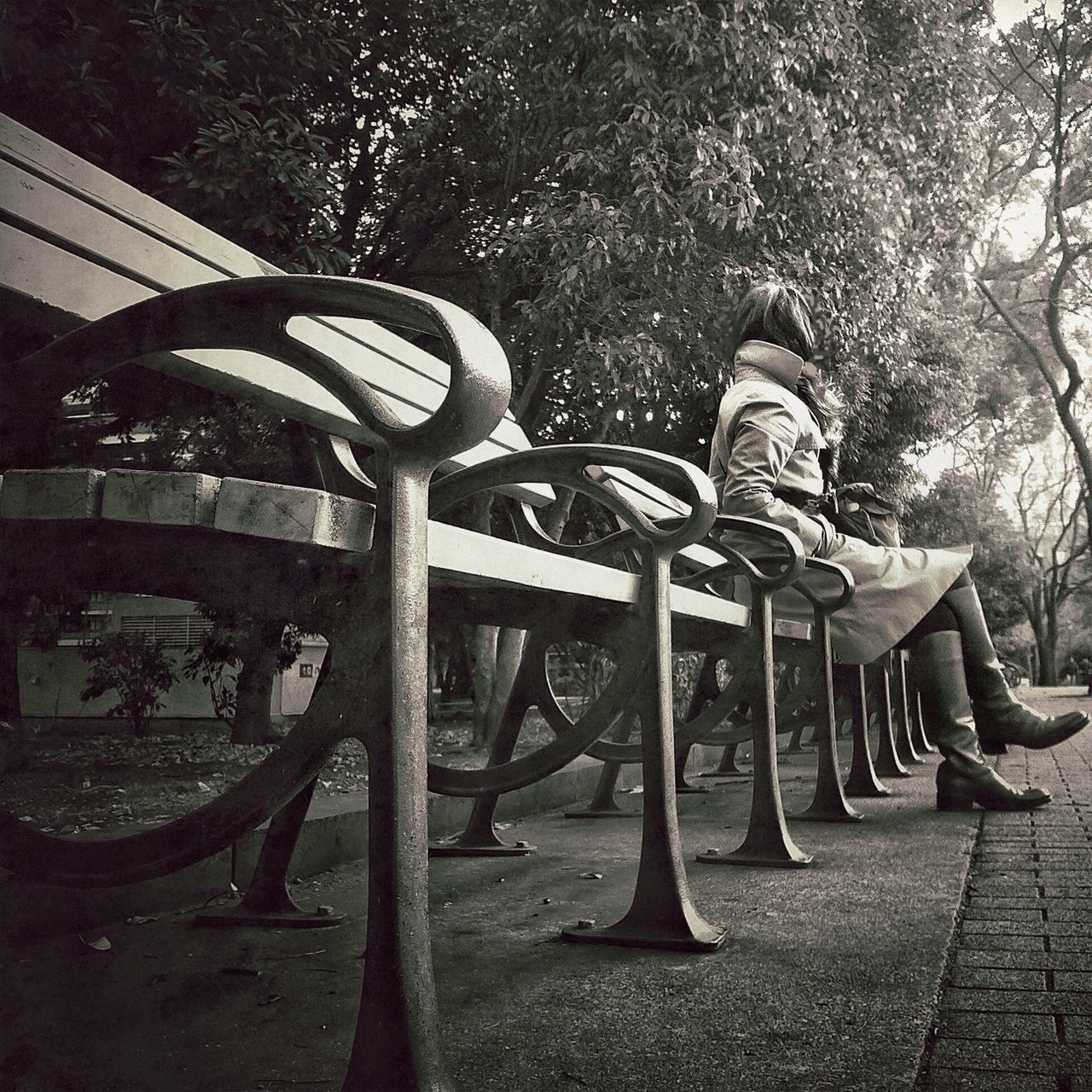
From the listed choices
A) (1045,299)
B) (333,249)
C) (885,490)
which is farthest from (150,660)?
(1045,299)

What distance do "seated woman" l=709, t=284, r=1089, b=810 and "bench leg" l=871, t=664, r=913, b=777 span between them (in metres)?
1.43

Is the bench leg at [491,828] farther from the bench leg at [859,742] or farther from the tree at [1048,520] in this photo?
the tree at [1048,520]

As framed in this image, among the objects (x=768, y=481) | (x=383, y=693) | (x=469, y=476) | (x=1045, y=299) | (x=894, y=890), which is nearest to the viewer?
(x=383, y=693)

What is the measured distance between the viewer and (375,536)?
4.16ft

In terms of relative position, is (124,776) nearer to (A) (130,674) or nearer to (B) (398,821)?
(A) (130,674)

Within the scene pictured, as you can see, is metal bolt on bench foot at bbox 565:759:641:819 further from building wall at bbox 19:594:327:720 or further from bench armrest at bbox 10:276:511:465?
bench armrest at bbox 10:276:511:465

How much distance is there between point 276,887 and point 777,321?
2.55m

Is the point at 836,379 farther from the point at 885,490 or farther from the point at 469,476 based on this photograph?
the point at 469,476

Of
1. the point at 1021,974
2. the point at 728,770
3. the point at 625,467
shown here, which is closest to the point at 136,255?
the point at 625,467

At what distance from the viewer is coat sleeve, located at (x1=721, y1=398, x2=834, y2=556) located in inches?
139

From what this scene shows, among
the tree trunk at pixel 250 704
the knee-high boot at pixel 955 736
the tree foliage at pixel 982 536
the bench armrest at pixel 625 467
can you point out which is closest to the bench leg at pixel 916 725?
the knee-high boot at pixel 955 736

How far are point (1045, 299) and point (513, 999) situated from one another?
64.3 ft

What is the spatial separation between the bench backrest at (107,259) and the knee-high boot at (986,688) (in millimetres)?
2713

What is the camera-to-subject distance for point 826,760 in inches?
153
